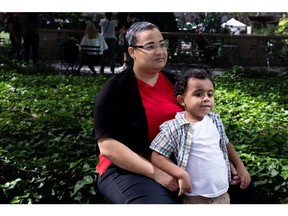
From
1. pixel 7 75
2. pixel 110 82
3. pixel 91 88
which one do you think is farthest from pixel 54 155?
pixel 7 75

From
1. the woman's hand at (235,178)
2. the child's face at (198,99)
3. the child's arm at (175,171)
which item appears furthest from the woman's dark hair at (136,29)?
the woman's hand at (235,178)

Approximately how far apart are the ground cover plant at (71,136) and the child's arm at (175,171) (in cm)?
61

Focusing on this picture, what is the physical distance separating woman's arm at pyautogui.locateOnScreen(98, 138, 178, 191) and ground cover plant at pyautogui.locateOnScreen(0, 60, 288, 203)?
522 millimetres

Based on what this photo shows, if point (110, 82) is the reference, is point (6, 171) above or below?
below

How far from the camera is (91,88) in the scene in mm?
8828

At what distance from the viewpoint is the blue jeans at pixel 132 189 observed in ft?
9.72

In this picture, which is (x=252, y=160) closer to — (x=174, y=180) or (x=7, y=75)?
(x=174, y=180)

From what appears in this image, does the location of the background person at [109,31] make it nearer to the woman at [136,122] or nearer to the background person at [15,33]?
the background person at [15,33]

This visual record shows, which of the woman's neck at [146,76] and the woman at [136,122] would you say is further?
the woman's neck at [146,76]

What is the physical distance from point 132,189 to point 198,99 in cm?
58

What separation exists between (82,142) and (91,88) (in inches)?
158

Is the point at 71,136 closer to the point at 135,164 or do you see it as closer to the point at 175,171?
the point at 135,164

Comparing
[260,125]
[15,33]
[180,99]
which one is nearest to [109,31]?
[15,33]

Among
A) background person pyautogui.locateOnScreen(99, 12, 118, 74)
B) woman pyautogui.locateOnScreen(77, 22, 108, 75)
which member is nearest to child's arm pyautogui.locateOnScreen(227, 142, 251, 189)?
woman pyautogui.locateOnScreen(77, 22, 108, 75)
